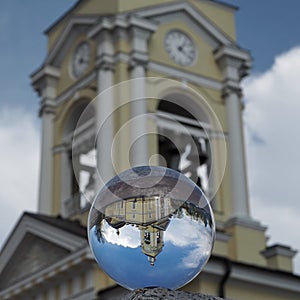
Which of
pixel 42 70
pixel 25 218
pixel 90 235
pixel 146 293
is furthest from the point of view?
pixel 42 70

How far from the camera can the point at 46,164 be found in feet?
60.6

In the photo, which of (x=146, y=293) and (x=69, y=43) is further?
(x=69, y=43)

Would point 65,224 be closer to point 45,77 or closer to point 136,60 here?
point 136,60

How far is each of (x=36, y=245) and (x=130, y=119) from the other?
129 inches

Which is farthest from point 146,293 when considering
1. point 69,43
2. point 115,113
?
point 69,43

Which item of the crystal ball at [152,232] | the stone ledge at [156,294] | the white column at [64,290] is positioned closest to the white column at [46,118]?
the white column at [64,290]

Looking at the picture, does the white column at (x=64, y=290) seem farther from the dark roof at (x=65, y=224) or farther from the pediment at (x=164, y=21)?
the pediment at (x=164, y=21)

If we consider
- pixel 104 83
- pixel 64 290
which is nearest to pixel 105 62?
pixel 104 83

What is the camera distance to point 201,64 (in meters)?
18.0

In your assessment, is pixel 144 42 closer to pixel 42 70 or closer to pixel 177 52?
pixel 177 52

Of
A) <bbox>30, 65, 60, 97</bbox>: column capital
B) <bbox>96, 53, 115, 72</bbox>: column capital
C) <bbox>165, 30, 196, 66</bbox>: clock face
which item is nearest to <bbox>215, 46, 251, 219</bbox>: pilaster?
<bbox>165, 30, 196, 66</bbox>: clock face

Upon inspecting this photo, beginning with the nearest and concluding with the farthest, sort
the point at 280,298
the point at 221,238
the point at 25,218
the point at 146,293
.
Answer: the point at 146,293, the point at 280,298, the point at 221,238, the point at 25,218

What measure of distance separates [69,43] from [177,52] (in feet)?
8.83

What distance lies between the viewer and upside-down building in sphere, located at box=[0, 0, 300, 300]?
14.2 meters
